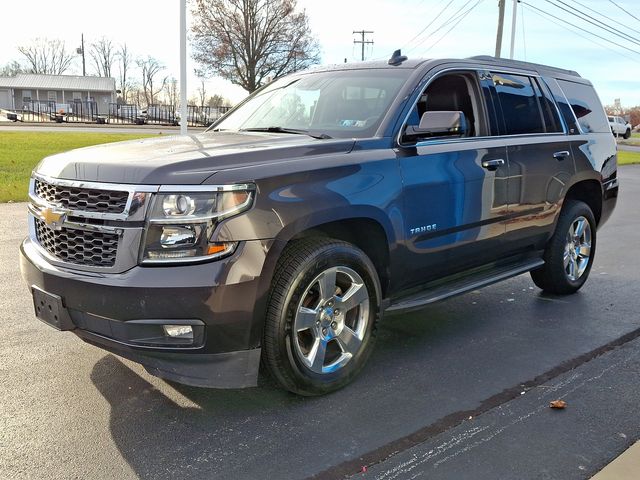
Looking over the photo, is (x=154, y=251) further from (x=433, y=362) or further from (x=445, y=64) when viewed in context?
(x=445, y=64)

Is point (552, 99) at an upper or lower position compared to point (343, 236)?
upper

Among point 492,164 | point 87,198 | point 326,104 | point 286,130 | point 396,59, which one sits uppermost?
point 396,59

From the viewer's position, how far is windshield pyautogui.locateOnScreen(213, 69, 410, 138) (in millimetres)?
4148

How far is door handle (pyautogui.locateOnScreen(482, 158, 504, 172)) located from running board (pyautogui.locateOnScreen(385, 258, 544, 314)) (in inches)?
31.6

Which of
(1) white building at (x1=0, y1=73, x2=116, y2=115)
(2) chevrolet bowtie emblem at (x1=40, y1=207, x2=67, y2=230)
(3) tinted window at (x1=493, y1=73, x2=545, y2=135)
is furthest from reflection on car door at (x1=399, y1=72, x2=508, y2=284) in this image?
(1) white building at (x1=0, y1=73, x2=116, y2=115)

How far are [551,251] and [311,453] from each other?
3.47 meters

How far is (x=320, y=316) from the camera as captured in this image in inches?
141

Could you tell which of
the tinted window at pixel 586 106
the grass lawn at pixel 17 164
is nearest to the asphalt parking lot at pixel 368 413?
the tinted window at pixel 586 106

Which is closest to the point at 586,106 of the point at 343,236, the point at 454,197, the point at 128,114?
the point at 454,197

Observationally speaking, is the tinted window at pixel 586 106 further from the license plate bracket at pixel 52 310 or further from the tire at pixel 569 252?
the license plate bracket at pixel 52 310

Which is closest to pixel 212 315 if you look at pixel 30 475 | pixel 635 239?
pixel 30 475

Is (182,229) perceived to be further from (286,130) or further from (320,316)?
(286,130)

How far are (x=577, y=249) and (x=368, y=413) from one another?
3.40 metres

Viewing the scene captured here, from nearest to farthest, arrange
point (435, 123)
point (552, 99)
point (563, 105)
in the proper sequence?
point (435, 123) → point (552, 99) → point (563, 105)
